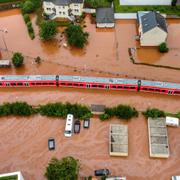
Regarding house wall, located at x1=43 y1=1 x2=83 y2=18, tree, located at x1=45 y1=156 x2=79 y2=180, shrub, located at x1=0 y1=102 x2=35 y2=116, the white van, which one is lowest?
tree, located at x1=45 y1=156 x2=79 y2=180

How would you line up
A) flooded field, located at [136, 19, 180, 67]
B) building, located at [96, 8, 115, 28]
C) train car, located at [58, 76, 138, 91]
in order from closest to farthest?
train car, located at [58, 76, 138, 91], flooded field, located at [136, 19, 180, 67], building, located at [96, 8, 115, 28]

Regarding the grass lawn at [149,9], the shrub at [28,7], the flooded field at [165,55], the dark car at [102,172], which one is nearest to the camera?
the dark car at [102,172]

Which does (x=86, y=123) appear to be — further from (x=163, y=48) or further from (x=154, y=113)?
(x=163, y=48)

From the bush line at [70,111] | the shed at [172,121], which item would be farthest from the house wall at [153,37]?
the shed at [172,121]

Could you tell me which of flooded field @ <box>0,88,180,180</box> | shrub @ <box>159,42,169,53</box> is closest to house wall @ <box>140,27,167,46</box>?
shrub @ <box>159,42,169,53</box>

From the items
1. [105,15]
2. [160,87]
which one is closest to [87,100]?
[160,87]

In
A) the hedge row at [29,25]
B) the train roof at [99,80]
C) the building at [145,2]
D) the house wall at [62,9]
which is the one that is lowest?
the train roof at [99,80]

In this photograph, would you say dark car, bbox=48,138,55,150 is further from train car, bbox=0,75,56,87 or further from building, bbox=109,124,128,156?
train car, bbox=0,75,56,87

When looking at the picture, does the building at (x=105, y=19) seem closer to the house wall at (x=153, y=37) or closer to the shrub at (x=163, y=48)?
the house wall at (x=153, y=37)

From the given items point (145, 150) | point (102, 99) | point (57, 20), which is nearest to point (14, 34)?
point (57, 20)
